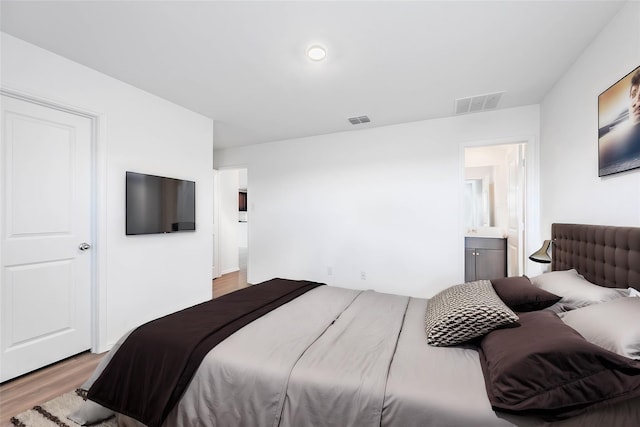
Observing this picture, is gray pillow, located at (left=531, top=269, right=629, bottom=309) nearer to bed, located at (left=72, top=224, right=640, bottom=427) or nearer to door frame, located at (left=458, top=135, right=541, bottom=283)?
bed, located at (left=72, top=224, right=640, bottom=427)

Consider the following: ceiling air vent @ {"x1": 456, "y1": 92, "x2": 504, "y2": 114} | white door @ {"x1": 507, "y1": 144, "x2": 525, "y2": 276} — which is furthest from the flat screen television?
white door @ {"x1": 507, "y1": 144, "x2": 525, "y2": 276}

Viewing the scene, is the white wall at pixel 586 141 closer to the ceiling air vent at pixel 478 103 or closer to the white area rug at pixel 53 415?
the ceiling air vent at pixel 478 103

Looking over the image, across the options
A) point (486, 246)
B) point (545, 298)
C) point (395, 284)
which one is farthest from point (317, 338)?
point (486, 246)

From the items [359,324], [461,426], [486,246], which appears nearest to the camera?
[461,426]

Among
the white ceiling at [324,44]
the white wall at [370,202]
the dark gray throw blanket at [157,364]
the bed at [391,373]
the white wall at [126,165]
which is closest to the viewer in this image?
the bed at [391,373]

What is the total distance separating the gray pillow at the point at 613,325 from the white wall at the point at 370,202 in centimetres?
223

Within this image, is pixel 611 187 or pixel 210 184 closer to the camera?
pixel 611 187

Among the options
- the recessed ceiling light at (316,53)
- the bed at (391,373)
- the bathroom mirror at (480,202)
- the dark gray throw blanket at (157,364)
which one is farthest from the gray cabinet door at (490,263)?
the dark gray throw blanket at (157,364)

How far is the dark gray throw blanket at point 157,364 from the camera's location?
126cm

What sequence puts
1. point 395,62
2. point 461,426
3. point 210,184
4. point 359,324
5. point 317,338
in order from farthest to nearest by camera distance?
1. point 210,184
2. point 395,62
3. point 359,324
4. point 317,338
5. point 461,426

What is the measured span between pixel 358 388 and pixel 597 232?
1855mm

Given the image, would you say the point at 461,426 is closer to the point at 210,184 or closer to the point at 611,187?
the point at 611,187

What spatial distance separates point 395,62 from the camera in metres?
2.27

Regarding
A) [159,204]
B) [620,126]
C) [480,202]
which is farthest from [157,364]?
[480,202]
